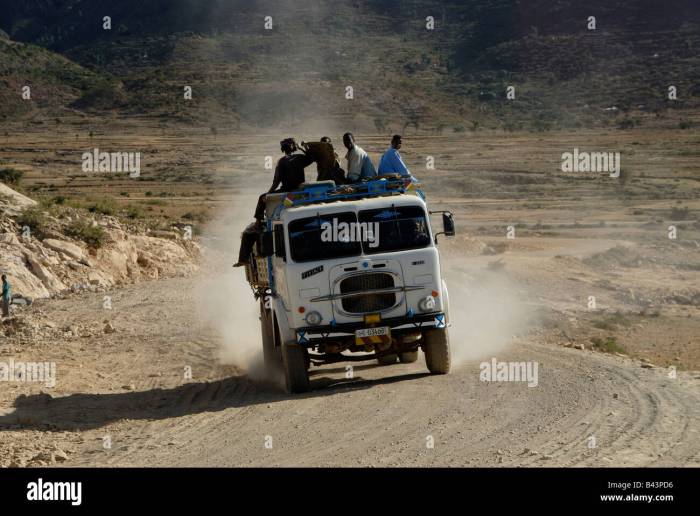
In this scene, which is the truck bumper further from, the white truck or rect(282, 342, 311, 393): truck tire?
rect(282, 342, 311, 393): truck tire

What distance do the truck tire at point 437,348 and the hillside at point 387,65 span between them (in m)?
73.2

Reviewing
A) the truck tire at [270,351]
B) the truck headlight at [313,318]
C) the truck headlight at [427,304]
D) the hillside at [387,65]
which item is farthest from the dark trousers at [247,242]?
the hillside at [387,65]

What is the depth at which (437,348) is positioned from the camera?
48.3ft

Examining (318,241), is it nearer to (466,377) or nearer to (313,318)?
(313,318)

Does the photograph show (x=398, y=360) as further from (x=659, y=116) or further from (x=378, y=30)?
(x=378, y=30)

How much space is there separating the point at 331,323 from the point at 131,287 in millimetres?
14027

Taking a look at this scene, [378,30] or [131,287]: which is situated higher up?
[378,30]

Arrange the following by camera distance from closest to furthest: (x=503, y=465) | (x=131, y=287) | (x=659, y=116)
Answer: (x=503, y=465) → (x=131, y=287) → (x=659, y=116)

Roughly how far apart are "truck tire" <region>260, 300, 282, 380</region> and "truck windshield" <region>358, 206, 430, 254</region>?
112 inches

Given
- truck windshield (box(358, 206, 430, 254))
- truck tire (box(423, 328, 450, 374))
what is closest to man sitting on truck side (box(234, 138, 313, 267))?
truck windshield (box(358, 206, 430, 254))

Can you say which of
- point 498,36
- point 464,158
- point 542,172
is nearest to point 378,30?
point 498,36

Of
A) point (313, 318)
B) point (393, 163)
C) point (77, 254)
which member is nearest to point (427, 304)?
point (313, 318)

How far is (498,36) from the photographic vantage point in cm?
10681

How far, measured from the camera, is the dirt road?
10672mm
